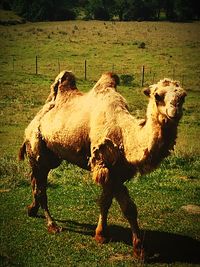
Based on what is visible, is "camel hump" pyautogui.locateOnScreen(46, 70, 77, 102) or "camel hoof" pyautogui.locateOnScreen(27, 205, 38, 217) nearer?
"camel hump" pyautogui.locateOnScreen(46, 70, 77, 102)

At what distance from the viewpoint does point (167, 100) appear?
619 cm

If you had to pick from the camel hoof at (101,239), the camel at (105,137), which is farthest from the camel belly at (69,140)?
the camel hoof at (101,239)

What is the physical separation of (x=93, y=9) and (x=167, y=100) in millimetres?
61873

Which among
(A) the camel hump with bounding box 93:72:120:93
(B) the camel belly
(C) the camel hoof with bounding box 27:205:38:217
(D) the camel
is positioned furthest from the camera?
(C) the camel hoof with bounding box 27:205:38:217

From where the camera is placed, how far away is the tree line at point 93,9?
2188 inches

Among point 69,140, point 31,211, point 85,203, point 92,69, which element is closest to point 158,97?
point 69,140

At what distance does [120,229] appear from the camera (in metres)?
8.55

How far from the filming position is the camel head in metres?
6.11

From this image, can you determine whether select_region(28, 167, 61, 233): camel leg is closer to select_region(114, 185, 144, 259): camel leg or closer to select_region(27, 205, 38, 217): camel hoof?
select_region(27, 205, 38, 217): camel hoof

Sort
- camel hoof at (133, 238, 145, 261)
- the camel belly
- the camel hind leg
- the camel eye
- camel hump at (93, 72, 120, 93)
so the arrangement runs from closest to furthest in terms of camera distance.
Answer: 1. the camel eye
2. camel hoof at (133, 238, 145, 261)
3. the camel belly
4. camel hump at (93, 72, 120, 93)
5. the camel hind leg

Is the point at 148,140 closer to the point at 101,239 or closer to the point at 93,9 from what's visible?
the point at 101,239

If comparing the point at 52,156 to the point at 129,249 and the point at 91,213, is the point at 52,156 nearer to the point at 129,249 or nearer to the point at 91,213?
the point at 91,213

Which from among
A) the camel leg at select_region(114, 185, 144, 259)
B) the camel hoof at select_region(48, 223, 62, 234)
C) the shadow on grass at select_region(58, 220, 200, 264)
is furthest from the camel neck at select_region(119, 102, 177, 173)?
the camel hoof at select_region(48, 223, 62, 234)

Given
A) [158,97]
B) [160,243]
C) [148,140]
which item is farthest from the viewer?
[160,243]
